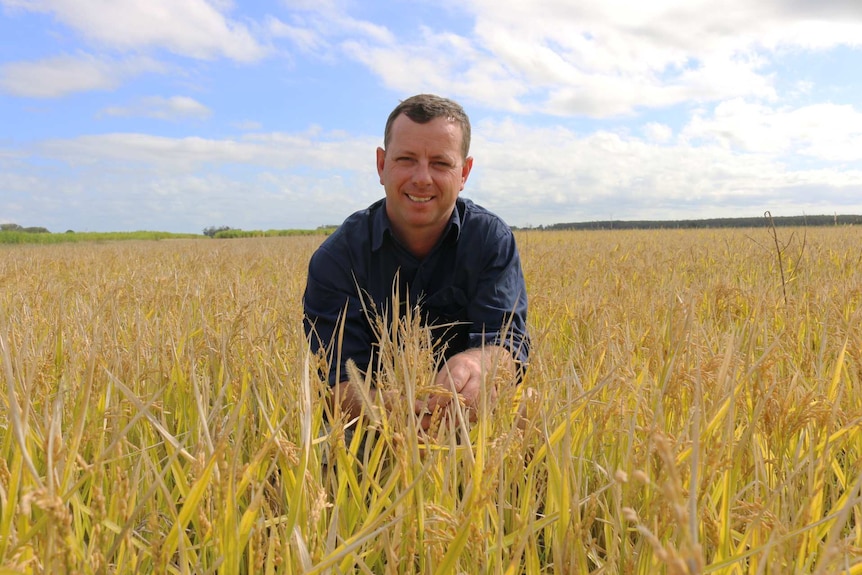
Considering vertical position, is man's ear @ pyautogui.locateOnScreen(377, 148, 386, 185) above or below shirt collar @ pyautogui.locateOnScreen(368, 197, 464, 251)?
above

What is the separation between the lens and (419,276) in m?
2.75

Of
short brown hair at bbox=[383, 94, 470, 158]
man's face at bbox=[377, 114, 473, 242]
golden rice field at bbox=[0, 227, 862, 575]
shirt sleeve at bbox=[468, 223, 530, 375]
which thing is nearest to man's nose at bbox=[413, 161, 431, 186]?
man's face at bbox=[377, 114, 473, 242]

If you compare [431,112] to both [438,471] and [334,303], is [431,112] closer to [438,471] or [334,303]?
[334,303]

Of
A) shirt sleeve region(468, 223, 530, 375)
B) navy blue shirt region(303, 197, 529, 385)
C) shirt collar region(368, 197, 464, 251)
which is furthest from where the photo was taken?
shirt collar region(368, 197, 464, 251)

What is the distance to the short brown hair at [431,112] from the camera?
2574 mm

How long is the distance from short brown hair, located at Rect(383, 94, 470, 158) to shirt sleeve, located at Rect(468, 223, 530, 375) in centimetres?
47

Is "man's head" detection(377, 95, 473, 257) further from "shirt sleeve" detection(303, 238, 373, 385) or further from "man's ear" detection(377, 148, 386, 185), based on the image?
"shirt sleeve" detection(303, 238, 373, 385)

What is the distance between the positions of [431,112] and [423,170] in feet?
0.87

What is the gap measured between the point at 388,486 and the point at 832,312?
2.54 meters

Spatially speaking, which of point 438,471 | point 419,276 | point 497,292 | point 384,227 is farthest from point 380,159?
point 438,471

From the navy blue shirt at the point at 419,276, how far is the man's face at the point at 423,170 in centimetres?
15

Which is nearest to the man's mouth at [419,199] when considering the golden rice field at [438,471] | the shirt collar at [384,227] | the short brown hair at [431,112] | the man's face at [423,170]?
the man's face at [423,170]

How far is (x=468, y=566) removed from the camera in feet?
3.46

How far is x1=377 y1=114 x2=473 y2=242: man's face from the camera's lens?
2.55 meters
